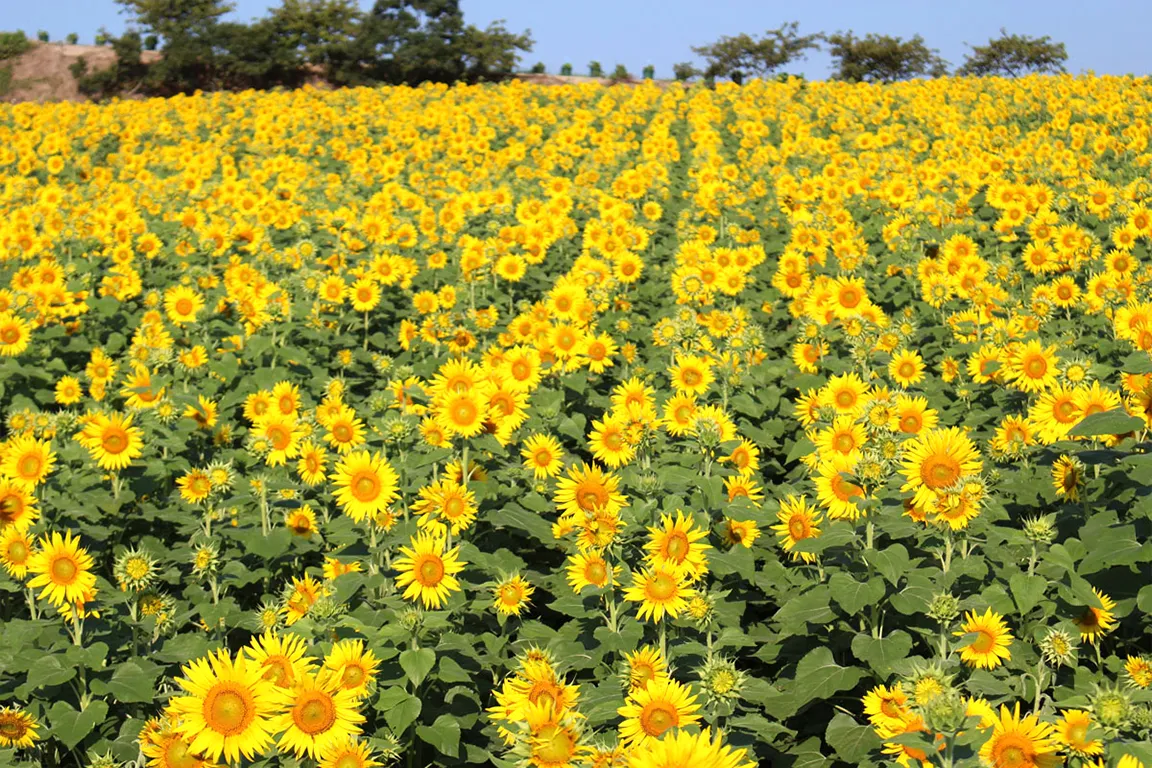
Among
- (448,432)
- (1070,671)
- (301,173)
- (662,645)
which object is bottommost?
(1070,671)

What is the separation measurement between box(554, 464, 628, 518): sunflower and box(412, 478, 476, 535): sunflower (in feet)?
1.47

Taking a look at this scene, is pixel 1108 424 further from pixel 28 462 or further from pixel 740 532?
pixel 28 462

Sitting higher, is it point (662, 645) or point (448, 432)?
point (448, 432)

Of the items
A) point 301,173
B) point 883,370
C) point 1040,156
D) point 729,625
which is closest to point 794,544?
point 729,625

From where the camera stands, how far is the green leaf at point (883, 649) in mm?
3742

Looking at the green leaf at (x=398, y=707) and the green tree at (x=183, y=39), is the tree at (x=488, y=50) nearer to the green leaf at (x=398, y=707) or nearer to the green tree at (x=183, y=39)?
the green tree at (x=183, y=39)

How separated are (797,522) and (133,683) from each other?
10.1 ft

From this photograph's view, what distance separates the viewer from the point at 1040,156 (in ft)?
45.0

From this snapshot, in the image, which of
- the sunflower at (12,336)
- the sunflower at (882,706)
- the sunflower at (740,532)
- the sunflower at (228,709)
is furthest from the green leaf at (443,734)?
the sunflower at (12,336)

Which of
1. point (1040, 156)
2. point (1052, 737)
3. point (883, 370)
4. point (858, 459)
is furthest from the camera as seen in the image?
point (1040, 156)

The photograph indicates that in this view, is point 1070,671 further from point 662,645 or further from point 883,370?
point 883,370

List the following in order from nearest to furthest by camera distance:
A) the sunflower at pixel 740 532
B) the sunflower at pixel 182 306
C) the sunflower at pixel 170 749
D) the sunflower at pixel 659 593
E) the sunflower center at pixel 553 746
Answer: the sunflower center at pixel 553 746, the sunflower at pixel 170 749, the sunflower at pixel 659 593, the sunflower at pixel 740 532, the sunflower at pixel 182 306

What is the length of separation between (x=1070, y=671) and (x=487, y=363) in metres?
3.62

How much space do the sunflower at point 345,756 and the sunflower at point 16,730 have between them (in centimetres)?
185
